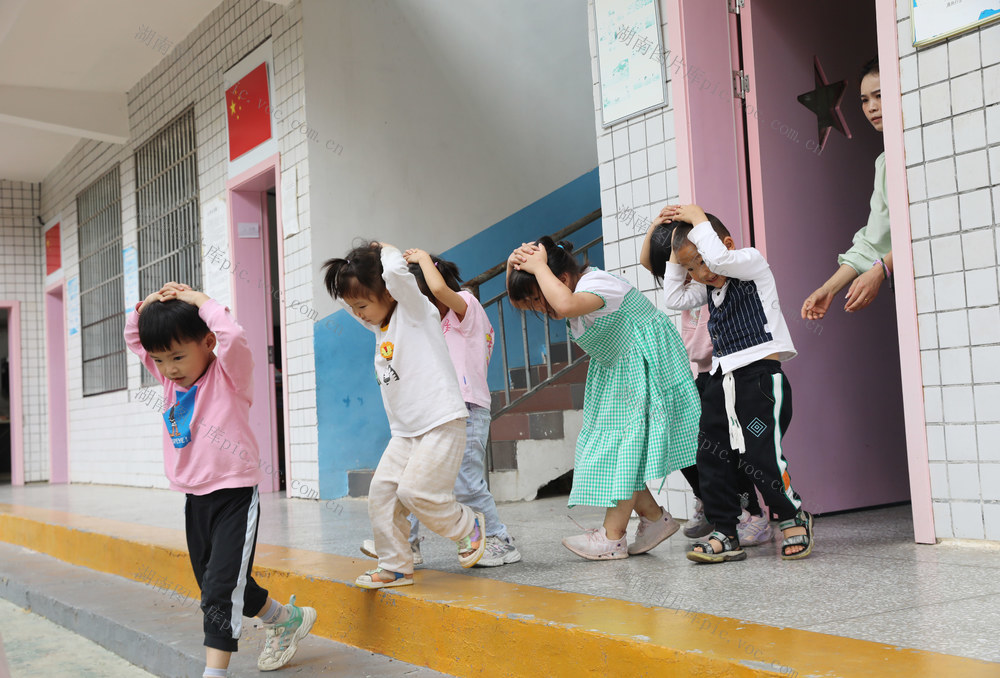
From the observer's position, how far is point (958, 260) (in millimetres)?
2852

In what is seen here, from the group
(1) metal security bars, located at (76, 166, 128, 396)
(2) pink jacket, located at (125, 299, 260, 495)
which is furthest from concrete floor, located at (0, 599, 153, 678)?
(1) metal security bars, located at (76, 166, 128, 396)

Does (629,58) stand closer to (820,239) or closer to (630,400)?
(820,239)

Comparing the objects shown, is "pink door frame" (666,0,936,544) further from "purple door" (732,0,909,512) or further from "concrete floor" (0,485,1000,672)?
"purple door" (732,0,909,512)

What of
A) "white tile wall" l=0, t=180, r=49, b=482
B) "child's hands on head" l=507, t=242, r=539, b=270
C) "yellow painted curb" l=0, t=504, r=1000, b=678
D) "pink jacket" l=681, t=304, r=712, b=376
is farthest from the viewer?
"white tile wall" l=0, t=180, r=49, b=482

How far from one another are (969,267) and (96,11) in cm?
683

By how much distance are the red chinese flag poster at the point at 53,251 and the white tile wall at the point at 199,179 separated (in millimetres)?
236

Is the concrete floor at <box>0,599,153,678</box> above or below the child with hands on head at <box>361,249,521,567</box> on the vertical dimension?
below

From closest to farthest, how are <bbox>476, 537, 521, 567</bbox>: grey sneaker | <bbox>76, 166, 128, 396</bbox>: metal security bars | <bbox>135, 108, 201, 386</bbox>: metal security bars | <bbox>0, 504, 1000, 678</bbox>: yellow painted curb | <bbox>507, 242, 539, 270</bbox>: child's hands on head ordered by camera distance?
<bbox>0, 504, 1000, 678</bbox>: yellow painted curb, <bbox>507, 242, 539, 270</bbox>: child's hands on head, <bbox>476, 537, 521, 567</bbox>: grey sneaker, <bbox>135, 108, 201, 386</bbox>: metal security bars, <bbox>76, 166, 128, 396</bbox>: metal security bars

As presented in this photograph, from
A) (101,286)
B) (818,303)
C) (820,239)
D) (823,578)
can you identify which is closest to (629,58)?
(820,239)

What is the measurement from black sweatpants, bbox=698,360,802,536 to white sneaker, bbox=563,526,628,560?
1.05 feet

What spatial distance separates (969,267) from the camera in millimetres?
2822

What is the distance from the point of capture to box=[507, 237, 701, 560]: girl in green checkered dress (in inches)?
114

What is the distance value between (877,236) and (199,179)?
6.19 m

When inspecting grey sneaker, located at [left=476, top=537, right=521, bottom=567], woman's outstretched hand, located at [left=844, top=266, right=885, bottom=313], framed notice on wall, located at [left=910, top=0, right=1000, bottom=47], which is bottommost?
grey sneaker, located at [left=476, top=537, right=521, bottom=567]
